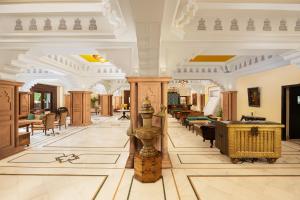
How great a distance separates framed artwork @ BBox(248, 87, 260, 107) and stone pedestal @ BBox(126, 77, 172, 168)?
18.2ft

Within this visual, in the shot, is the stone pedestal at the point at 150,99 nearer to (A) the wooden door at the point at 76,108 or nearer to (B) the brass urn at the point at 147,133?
(B) the brass urn at the point at 147,133

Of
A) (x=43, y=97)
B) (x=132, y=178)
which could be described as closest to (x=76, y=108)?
(x=43, y=97)

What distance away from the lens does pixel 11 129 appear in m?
5.32

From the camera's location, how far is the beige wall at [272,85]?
6407 millimetres

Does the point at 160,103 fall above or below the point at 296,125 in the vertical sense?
above

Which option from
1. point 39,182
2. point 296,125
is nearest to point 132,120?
point 39,182

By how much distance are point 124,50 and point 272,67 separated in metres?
5.70

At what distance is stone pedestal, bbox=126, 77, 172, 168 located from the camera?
418 centimetres

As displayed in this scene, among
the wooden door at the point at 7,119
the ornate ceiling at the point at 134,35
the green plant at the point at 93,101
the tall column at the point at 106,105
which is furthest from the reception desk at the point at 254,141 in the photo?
the green plant at the point at 93,101

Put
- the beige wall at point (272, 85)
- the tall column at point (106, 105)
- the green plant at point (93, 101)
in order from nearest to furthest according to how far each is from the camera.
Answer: the beige wall at point (272, 85)
the tall column at point (106, 105)
the green plant at point (93, 101)

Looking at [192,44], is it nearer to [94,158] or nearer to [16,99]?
[94,158]

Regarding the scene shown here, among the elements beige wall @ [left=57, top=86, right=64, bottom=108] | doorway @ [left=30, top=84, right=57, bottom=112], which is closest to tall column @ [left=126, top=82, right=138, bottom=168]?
doorway @ [left=30, top=84, right=57, bottom=112]

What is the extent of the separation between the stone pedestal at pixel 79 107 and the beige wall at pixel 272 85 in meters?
8.42

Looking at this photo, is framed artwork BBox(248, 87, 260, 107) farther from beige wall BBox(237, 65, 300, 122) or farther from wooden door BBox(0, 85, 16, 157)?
wooden door BBox(0, 85, 16, 157)
